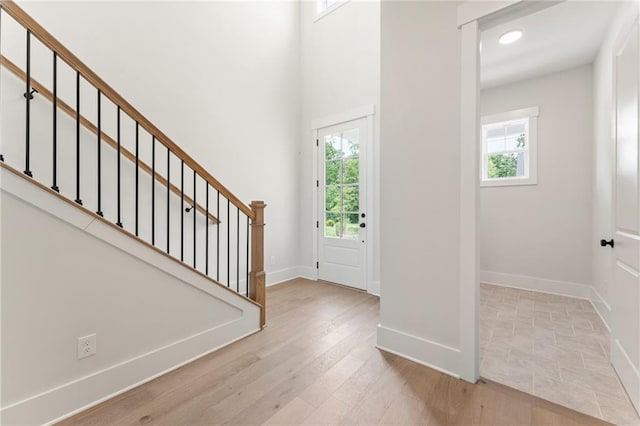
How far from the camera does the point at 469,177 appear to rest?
5.74ft

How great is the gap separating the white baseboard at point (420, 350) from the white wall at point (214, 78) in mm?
2184

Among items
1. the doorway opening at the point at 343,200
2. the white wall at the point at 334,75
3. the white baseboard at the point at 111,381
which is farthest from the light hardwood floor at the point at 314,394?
the white wall at the point at 334,75

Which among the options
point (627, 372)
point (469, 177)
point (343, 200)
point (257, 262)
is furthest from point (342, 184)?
point (627, 372)

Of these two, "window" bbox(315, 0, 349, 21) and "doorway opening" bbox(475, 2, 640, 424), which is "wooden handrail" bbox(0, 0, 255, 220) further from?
"window" bbox(315, 0, 349, 21)

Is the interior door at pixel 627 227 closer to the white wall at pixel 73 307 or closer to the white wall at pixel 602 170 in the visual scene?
the white wall at pixel 602 170

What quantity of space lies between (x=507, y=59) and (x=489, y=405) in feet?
11.6

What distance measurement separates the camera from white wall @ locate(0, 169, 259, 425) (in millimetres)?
1329

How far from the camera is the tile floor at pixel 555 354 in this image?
1.61 meters

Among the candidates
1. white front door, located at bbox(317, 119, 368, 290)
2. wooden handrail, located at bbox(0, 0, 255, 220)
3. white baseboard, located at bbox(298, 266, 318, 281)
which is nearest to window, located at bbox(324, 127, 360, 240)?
white front door, located at bbox(317, 119, 368, 290)

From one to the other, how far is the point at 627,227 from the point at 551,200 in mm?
2200

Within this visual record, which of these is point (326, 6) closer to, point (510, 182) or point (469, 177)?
point (510, 182)

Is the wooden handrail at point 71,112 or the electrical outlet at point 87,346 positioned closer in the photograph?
the electrical outlet at point 87,346

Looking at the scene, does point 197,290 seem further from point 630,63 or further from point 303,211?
point 630,63

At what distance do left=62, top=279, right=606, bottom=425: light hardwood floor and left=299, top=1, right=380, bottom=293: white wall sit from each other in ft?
5.52
